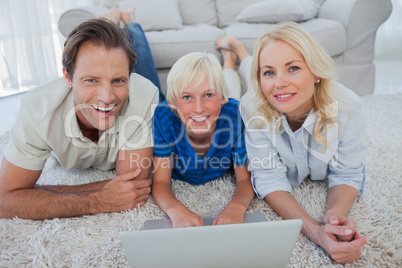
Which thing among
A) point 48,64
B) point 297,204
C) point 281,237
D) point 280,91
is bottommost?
point 48,64

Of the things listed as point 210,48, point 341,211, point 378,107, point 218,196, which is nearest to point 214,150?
point 218,196

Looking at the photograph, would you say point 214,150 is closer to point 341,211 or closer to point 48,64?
point 341,211

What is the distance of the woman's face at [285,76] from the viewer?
3.24ft

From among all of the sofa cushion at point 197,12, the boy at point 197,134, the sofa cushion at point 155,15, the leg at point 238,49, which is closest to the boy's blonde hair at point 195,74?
the boy at point 197,134

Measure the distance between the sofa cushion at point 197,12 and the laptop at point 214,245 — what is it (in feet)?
7.44

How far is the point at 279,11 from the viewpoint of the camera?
2.21 m

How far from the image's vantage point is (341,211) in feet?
3.37

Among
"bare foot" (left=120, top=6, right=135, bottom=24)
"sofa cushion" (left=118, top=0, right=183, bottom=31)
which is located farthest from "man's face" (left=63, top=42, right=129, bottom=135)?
"sofa cushion" (left=118, top=0, right=183, bottom=31)

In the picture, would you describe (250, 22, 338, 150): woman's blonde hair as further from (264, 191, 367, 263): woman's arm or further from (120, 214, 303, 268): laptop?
(120, 214, 303, 268): laptop

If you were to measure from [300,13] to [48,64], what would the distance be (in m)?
2.26

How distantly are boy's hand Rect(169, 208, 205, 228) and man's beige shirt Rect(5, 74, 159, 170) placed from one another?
0.31 meters

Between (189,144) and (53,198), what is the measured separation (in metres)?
0.48

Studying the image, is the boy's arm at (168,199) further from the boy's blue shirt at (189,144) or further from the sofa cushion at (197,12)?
the sofa cushion at (197,12)

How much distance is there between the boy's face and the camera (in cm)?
109
